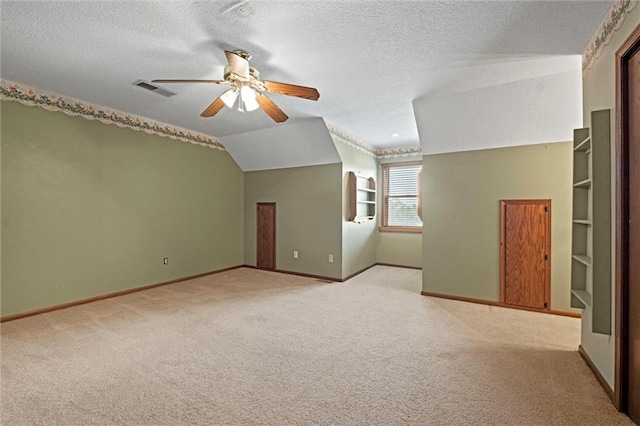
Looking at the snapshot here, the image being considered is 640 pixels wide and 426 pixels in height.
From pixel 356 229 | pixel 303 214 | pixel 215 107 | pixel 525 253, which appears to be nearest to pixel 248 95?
pixel 215 107

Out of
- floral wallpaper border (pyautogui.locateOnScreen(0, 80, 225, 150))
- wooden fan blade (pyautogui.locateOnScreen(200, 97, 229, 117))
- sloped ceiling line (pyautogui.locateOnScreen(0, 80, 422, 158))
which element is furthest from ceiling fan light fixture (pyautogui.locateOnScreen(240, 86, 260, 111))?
floral wallpaper border (pyautogui.locateOnScreen(0, 80, 225, 150))

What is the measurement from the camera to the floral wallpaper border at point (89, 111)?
10.1 ft

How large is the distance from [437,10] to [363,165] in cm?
371

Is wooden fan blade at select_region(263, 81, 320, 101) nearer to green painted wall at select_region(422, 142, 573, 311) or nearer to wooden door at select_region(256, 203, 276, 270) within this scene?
green painted wall at select_region(422, 142, 573, 311)

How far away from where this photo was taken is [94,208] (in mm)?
3754

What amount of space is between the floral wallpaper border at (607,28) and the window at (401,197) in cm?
347

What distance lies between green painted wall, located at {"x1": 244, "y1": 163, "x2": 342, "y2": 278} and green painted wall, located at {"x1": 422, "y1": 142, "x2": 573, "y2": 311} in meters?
1.48

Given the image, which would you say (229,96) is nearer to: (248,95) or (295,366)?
(248,95)

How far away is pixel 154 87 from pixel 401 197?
183 inches

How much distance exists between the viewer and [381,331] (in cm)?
287

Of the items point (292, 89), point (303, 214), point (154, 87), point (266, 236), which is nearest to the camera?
point (292, 89)

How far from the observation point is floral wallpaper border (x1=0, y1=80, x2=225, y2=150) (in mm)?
3092

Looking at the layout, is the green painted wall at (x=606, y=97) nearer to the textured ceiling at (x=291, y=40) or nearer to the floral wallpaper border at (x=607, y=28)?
the floral wallpaper border at (x=607, y=28)

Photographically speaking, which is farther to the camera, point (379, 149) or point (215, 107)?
point (379, 149)
